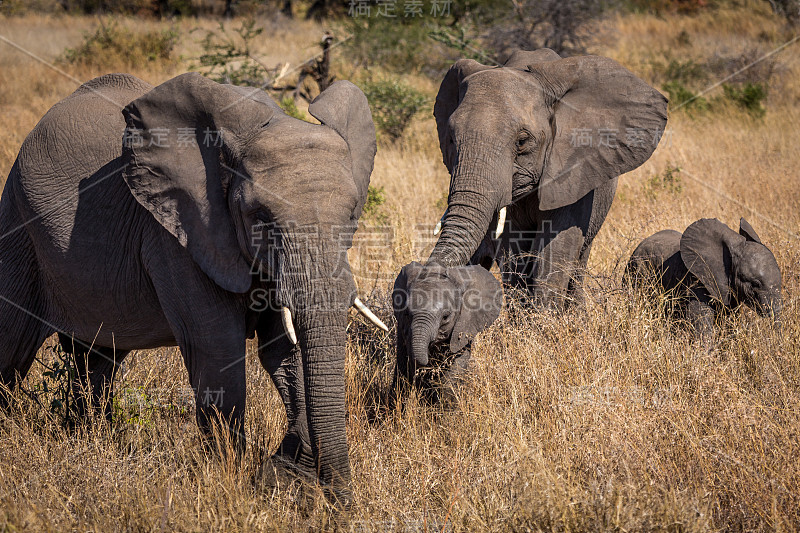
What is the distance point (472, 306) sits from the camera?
425 centimetres

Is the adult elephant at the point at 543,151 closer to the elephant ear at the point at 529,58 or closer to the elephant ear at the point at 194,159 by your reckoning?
the elephant ear at the point at 529,58

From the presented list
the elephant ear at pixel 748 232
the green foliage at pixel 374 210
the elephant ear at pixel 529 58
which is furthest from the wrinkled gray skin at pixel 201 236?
the green foliage at pixel 374 210

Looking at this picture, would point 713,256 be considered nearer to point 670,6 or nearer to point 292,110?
point 292,110

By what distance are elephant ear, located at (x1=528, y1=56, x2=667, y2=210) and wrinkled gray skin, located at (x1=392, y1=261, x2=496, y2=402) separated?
1.23m

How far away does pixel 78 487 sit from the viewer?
349cm

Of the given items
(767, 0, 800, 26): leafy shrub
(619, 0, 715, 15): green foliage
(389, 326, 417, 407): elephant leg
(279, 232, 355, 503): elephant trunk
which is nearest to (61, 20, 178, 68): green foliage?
(389, 326, 417, 407): elephant leg

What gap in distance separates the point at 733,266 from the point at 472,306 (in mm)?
2201

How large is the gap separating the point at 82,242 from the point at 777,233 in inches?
237

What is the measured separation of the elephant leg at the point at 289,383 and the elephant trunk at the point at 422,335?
1.94 feet

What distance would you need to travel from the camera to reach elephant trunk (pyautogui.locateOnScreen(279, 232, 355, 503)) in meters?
2.98

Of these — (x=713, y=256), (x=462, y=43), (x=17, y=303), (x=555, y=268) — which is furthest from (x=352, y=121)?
(x=462, y=43)

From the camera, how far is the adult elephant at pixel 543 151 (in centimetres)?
472

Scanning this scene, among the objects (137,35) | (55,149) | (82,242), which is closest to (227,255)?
(82,242)

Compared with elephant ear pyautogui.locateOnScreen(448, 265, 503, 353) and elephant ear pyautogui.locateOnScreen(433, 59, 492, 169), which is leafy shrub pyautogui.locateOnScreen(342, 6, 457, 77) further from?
elephant ear pyautogui.locateOnScreen(448, 265, 503, 353)
